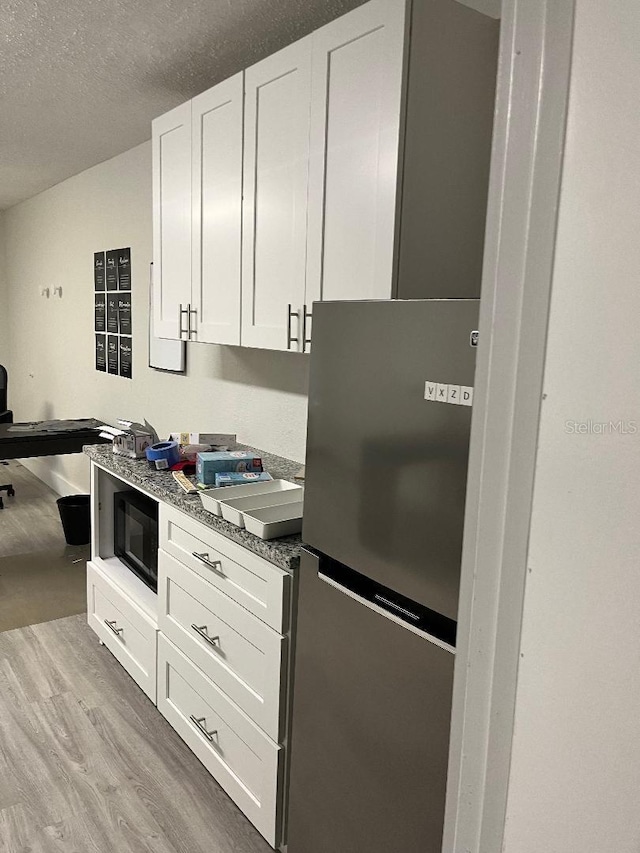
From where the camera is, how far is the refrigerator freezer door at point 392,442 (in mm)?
1241

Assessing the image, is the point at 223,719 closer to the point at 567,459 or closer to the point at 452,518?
A: the point at 452,518

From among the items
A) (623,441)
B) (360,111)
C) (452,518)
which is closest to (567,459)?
(623,441)

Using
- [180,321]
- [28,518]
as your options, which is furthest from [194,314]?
[28,518]

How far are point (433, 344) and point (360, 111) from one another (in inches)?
A: 34.5

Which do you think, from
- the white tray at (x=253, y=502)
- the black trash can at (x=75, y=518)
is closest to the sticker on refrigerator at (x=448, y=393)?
the white tray at (x=253, y=502)

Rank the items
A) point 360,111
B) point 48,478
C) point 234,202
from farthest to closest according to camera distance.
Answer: point 48,478 → point 234,202 → point 360,111

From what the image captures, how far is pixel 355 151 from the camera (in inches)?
71.8

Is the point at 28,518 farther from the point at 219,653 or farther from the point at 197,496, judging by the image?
the point at 219,653

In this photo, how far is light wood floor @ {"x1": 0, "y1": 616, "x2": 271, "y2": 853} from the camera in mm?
1959

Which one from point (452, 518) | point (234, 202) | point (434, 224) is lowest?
point (452, 518)

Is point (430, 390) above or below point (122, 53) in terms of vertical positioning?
below

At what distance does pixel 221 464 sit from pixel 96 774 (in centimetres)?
111

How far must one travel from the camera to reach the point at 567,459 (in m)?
0.78

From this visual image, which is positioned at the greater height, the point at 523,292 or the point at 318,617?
the point at 523,292
